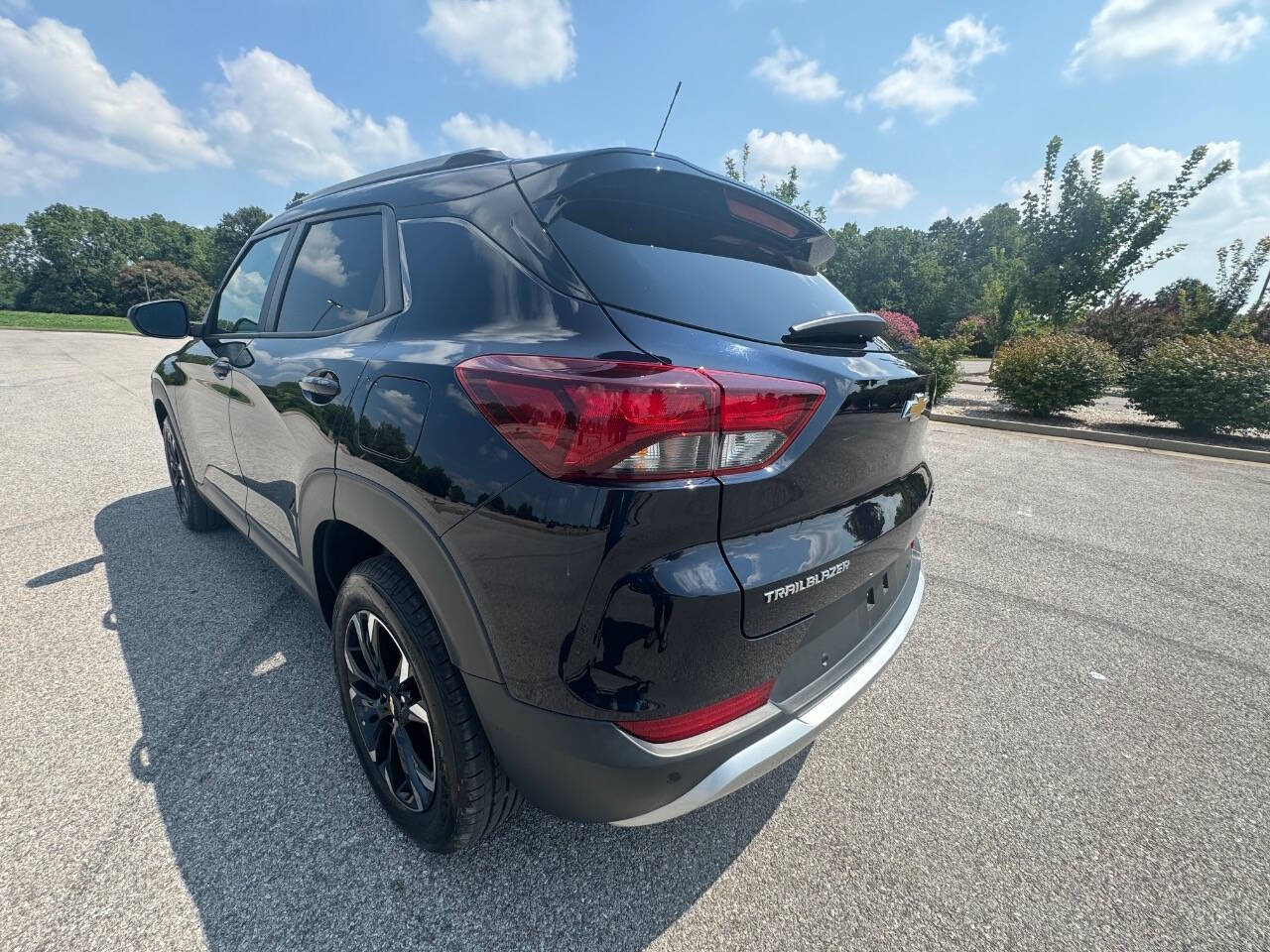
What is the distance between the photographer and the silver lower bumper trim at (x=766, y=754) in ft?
4.28

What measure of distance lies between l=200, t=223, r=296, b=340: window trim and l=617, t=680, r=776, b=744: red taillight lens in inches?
91.8

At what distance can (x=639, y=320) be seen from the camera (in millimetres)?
1315

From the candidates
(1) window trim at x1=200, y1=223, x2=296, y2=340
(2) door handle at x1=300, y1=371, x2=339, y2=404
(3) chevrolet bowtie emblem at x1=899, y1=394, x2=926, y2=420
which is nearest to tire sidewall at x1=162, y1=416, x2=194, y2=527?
(1) window trim at x1=200, y1=223, x2=296, y2=340

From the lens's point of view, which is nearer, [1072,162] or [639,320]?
[639,320]

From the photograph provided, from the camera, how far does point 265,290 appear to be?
8.72ft

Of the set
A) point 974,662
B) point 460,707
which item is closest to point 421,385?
point 460,707

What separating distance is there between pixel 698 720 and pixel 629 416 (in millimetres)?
684

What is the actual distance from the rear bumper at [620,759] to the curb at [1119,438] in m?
7.58

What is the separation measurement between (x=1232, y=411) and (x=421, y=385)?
10977mm

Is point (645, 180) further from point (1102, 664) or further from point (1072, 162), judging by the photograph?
point (1072, 162)

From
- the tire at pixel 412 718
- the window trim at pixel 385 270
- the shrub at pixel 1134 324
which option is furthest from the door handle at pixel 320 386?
the shrub at pixel 1134 324

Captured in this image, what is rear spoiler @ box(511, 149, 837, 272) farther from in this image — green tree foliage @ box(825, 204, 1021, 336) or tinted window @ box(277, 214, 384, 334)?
green tree foliage @ box(825, 204, 1021, 336)

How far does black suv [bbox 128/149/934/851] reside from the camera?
1.17 meters

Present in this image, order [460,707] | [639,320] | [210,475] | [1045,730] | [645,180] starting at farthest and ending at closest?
1. [210,475]
2. [1045,730]
3. [645,180]
4. [460,707]
5. [639,320]
